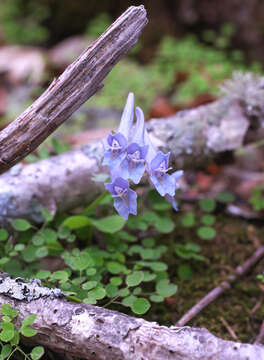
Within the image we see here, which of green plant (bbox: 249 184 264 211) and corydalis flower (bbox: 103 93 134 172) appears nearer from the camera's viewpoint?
corydalis flower (bbox: 103 93 134 172)

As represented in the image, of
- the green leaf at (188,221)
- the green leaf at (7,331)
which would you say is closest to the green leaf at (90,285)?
the green leaf at (7,331)

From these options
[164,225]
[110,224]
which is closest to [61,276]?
[110,224]

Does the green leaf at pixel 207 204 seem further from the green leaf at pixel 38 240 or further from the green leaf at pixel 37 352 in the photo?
the green leaf at pixel 37 352

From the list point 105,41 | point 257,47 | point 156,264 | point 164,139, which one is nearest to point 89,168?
point 164,139

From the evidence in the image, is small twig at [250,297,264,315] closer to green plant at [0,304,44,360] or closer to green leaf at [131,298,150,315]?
green leaf at [131,298,150,315]

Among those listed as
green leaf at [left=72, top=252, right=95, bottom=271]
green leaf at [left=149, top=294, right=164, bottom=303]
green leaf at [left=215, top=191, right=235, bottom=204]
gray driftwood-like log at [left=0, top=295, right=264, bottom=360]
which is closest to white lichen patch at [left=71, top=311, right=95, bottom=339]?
gray driftwood-like log at [left=0, top=295, right=264, bottom=360]

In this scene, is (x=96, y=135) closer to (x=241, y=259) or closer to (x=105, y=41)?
(x=241, y=259)
